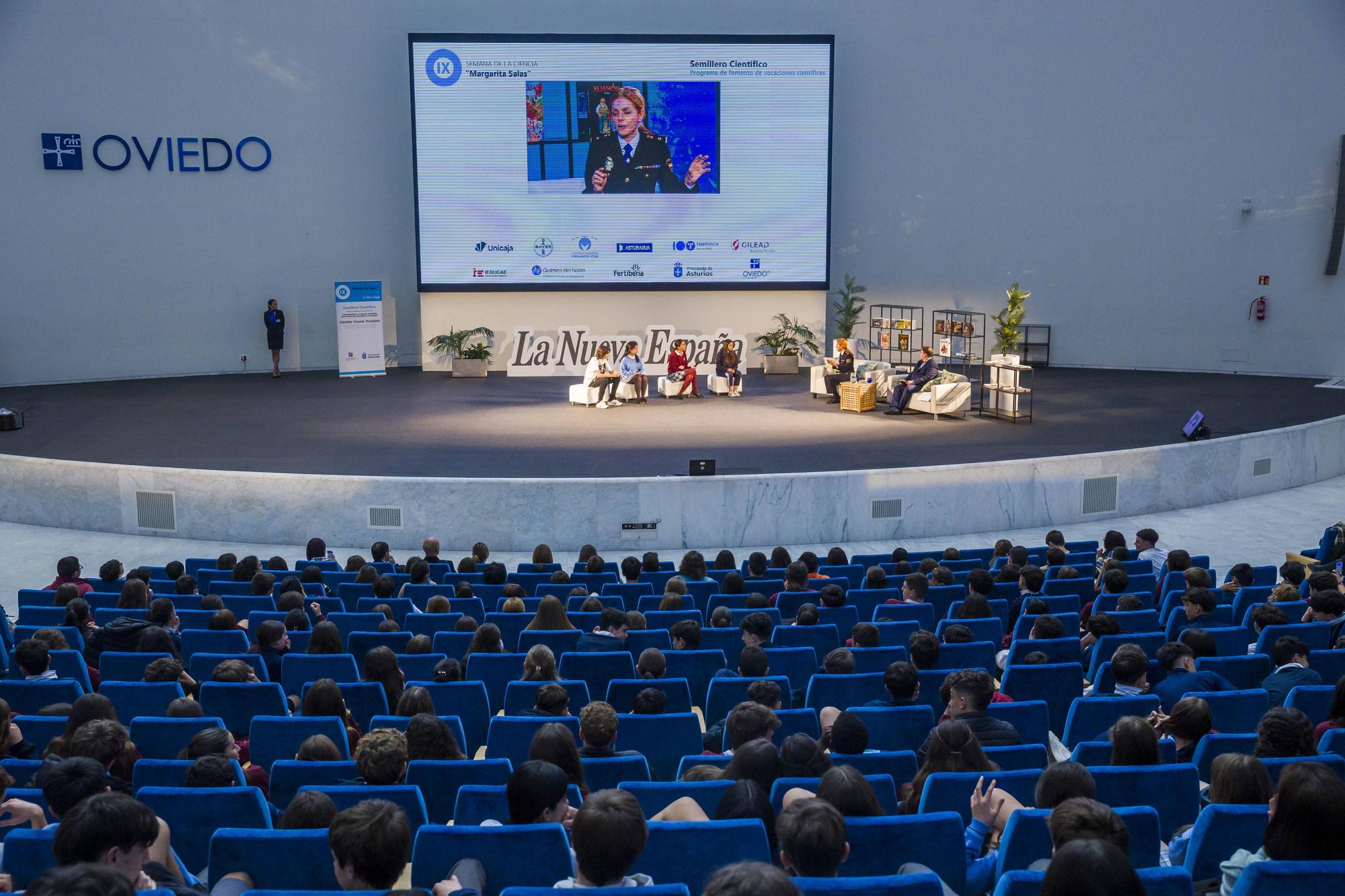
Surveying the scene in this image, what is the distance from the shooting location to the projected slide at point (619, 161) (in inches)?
904

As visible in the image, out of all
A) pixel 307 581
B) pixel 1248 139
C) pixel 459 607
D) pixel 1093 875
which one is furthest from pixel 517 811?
pixel 1248 139

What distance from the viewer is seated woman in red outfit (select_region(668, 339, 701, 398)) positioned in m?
20.8

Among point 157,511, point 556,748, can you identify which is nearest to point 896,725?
point 556,748

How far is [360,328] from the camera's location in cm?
2269

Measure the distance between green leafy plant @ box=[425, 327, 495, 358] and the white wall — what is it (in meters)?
0.96

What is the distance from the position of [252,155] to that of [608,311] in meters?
7.60

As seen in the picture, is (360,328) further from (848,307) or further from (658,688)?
(658,688)

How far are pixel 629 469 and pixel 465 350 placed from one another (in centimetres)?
1074

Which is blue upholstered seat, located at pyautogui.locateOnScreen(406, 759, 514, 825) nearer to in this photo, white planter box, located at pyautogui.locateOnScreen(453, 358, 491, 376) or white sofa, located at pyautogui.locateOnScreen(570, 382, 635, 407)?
white sofa, located at pyautogui.locateOnScreen(570, 382, 635, 407)

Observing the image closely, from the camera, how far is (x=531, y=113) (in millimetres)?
23016

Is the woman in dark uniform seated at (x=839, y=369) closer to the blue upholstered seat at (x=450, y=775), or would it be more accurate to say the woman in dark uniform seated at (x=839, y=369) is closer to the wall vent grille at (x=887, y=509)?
the wall vent grille at (x=887, y=509)

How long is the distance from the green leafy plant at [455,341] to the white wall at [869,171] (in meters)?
0.96

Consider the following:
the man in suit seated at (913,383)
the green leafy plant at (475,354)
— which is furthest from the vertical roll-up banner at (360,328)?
the man in suit seated at (913,383)

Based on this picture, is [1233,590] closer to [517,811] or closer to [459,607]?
[459,607]
